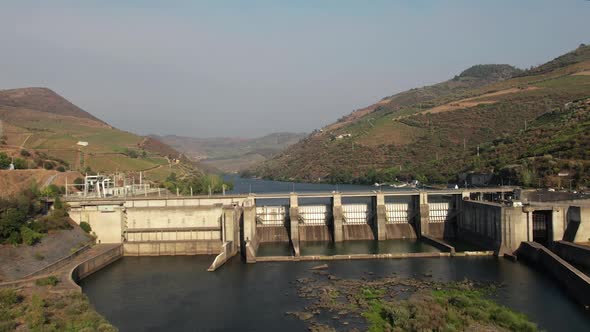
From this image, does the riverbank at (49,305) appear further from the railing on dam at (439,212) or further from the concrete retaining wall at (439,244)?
the railing on dam at (439,212)

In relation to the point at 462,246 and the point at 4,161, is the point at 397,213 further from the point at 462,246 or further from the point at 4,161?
the point at 4,161

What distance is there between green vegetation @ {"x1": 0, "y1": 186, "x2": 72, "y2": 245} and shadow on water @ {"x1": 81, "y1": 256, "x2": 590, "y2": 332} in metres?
5.87

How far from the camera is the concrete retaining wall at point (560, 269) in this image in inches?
1106

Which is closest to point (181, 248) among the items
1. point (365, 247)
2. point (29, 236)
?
point (29, 236)

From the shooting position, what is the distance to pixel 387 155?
418 ft

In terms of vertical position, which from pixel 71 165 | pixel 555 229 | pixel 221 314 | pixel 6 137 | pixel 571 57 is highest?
pixel 571 57

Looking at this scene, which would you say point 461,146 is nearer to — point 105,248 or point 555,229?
point 555,229

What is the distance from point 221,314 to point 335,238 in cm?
2172

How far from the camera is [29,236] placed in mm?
35812

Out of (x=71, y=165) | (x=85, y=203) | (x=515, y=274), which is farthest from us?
(x=71, y=165)

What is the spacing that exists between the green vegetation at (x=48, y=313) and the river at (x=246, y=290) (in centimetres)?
254

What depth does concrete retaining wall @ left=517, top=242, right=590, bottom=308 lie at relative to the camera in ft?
92.2

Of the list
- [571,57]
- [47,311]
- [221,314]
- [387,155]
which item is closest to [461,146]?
[387,155]

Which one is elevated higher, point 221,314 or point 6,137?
point 6,137
